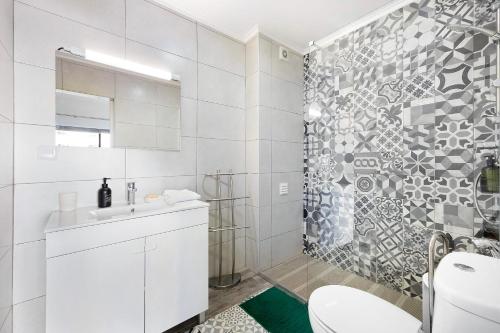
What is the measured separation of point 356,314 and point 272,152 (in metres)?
1.42

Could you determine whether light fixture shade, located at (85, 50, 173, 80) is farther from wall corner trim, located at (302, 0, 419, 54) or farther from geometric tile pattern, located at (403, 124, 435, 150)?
geometric tile pattern, located at (403, 124, 435, 150)

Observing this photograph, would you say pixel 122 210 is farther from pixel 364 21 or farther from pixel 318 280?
pixel 364 21

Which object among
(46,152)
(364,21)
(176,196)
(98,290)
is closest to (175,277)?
(98,290)

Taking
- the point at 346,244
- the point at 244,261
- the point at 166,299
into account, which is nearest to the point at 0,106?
the point at 166,299

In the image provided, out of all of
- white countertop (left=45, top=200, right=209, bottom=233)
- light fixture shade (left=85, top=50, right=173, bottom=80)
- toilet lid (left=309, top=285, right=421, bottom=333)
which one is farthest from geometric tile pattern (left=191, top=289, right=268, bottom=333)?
light fixture shade (left=85, top=50, right=173, bottom=80)

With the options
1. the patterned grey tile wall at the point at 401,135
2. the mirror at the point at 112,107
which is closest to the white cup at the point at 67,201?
the mirror at the point at 112,107

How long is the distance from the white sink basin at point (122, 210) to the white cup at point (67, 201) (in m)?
0.13

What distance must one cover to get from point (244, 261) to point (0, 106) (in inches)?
77.5

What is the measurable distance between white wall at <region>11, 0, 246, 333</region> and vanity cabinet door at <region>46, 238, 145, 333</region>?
39 cm

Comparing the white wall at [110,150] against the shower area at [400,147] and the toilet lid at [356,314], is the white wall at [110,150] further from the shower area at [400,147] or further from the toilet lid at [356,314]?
the toilet lid at [356,314]

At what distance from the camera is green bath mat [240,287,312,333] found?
4.66 feet

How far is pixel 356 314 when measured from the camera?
101cm

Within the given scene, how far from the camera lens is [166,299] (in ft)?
4.15

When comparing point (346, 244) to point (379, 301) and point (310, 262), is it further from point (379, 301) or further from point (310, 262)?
point (379, 301)
